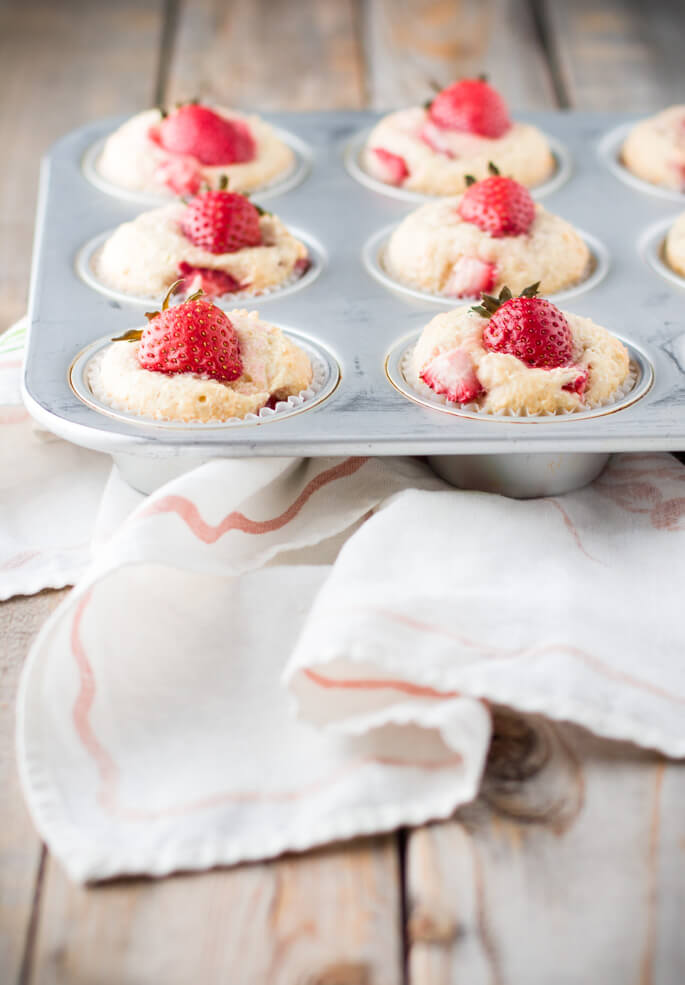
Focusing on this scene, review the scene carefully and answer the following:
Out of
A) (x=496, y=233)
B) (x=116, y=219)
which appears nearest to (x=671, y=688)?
(x=496, y=233)

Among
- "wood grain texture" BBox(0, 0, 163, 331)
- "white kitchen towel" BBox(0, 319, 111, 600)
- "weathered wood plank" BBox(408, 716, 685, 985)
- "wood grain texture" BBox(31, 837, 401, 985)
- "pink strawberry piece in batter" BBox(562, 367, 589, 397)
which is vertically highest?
"pink strawberry piece in batter" BBox(562, 367, 589, 397)

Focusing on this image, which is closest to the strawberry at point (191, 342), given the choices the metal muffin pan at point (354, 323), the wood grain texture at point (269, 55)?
the metal muffin pan at point (354, 323)

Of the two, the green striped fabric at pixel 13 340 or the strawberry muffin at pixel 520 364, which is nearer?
the strawberry muffin at pixel 520 364

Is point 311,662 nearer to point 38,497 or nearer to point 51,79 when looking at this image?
point 38,497

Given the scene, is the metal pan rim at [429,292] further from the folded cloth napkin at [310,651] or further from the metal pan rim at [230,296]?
the folded cloth napkin at [310,651]

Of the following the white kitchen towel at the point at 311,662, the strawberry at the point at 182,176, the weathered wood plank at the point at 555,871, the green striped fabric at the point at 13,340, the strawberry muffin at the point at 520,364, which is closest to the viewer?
the weathered wood plank at the point at 555,871

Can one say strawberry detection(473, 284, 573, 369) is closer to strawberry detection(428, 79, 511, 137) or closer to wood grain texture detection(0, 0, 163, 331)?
strawberry detection(428, 79, 511, 137)

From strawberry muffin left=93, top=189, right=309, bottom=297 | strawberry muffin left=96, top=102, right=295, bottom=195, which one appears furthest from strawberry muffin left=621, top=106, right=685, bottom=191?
strawberry muffin left=93, top=189, right=309, bottom=297
